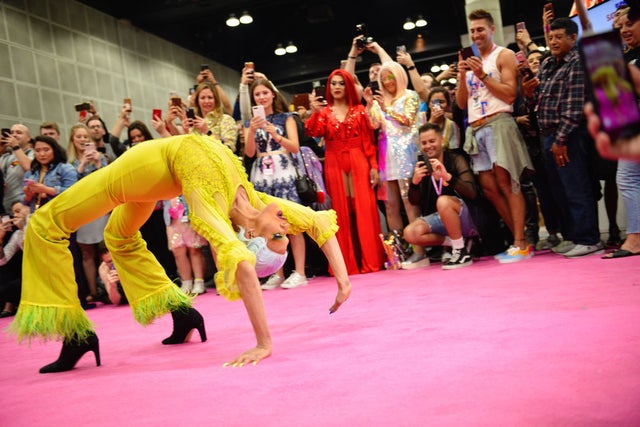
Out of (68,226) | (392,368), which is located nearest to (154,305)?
(68,226)

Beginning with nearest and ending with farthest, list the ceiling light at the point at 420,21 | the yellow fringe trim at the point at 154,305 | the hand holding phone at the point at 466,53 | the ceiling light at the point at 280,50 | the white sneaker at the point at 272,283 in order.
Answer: the yellow fringe trim at the point at 154,305 → the hand holding phone at the point at 466,53 → the white sneaker at the point at 272,283 → the ceiling light at the point at 420,21 → the ceiling light at the point at 280,50

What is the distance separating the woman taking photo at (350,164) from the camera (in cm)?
565

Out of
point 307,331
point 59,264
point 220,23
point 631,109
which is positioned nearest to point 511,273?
point 307,331

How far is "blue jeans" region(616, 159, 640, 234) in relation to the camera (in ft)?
13.7

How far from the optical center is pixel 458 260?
5117 mm

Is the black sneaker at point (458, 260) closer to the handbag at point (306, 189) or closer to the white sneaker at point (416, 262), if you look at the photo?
the white sneaker at point (416, 262)

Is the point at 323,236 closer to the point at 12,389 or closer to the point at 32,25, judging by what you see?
the point at 12,389

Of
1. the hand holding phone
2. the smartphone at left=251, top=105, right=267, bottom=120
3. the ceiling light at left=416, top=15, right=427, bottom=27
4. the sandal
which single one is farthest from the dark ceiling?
the sandal

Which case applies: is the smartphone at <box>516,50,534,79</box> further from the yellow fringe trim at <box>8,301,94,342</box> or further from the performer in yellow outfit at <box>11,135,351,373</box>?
the yellow fringe trim at <box>8,301,94,342</box>

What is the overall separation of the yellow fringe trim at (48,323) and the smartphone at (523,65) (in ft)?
12.4

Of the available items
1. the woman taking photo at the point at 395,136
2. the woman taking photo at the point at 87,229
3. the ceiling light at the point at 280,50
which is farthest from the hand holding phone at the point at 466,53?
the ceiling light at the point at 280,50

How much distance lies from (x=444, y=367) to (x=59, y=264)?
172cm

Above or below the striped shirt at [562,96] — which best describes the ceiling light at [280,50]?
above

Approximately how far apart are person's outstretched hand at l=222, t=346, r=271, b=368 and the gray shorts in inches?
125
